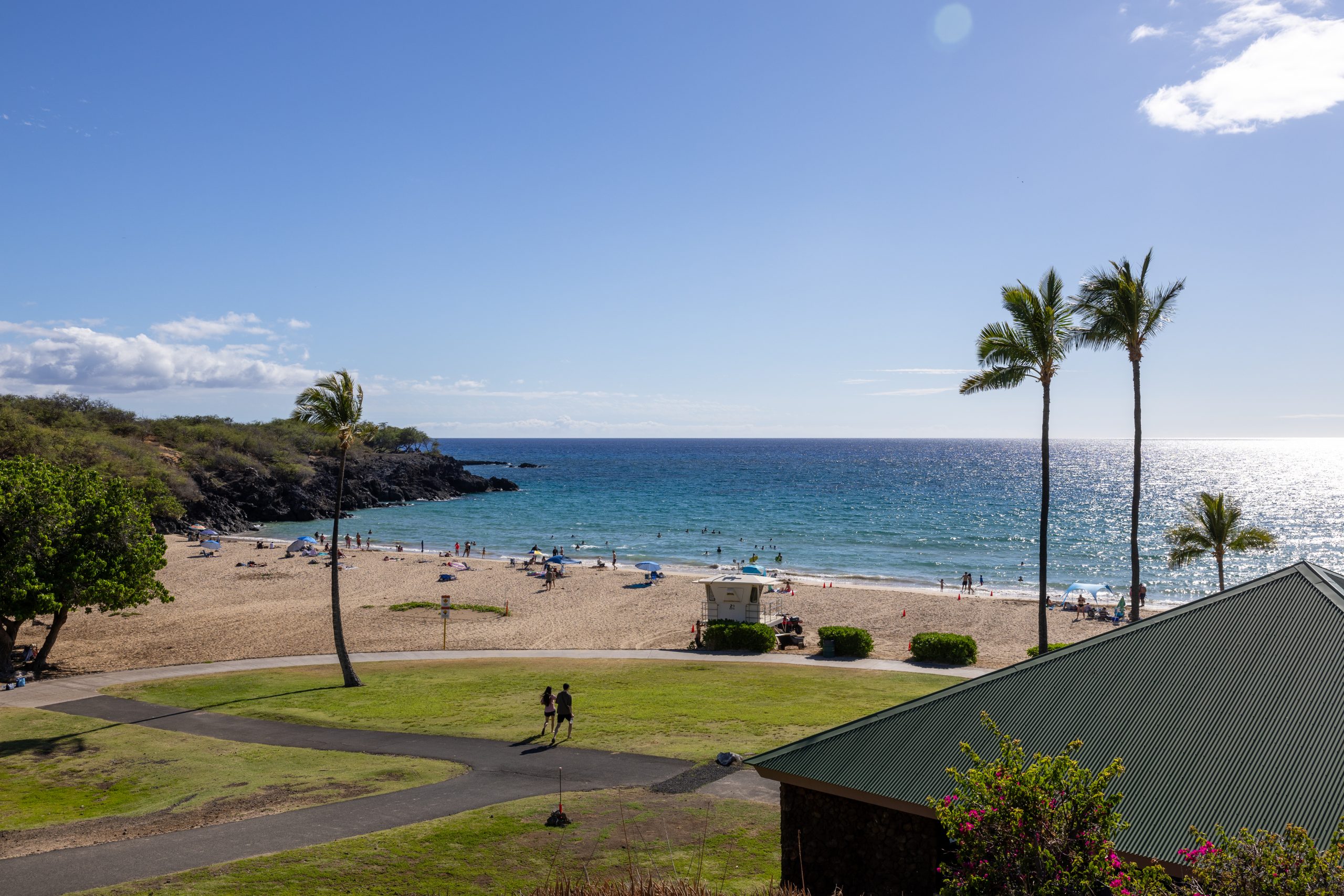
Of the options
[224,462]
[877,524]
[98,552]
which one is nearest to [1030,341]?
[98,552]

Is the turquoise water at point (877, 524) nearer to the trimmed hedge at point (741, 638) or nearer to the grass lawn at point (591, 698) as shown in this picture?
the trimmed hedge at point (741, 638)

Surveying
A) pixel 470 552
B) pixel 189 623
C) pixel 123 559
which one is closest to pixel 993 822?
pixel 123 559

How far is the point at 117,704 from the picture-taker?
23.0 meters

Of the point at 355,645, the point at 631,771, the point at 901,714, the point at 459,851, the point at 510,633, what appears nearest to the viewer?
the point at 901,714

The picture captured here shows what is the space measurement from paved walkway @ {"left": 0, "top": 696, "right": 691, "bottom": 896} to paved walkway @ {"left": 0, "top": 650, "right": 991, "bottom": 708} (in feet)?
7.39

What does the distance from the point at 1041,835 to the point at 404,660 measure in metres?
27.1

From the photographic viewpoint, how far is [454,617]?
135 ft

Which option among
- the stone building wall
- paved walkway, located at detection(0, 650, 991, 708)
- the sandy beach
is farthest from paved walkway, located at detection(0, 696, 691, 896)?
the sandy beach

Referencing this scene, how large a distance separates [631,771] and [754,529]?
2859 inches

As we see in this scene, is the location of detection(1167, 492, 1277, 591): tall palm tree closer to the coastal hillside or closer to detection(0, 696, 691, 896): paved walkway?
detection(0, 696, 691, 896): paved walkway

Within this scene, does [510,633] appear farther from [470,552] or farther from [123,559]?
[470,552]

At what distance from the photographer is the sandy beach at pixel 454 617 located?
3288 centimetres

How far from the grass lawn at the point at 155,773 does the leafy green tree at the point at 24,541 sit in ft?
18.4

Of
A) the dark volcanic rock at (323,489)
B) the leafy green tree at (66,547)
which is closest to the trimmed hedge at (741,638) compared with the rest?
the leafy green tree at (66,547)
